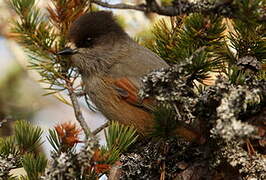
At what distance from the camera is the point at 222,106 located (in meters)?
2.04

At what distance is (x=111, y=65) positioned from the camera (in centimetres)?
385

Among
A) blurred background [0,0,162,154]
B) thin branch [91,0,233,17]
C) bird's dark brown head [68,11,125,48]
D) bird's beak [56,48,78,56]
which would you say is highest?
thin branch [91,0,233,17]

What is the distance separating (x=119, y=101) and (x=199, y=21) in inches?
38.5

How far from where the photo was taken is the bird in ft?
11.4

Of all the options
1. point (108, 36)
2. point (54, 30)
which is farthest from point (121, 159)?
point (108, 36)

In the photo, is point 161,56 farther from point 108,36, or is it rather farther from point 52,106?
point 52,106

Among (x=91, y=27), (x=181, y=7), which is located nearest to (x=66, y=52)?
(x=91, y=27)

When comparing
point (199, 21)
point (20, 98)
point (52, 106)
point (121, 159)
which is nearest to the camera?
point (121, 159)

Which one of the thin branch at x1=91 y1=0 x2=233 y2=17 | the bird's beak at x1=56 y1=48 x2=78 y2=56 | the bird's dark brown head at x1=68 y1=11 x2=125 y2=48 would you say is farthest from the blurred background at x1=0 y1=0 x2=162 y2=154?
the thin branch at x1=91 y1=0 x2=233 y2=17

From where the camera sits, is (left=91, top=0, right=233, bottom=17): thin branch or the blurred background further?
the blurred background

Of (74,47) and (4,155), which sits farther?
(74,47)

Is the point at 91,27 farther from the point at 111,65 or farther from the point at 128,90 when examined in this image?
the point at 128,90

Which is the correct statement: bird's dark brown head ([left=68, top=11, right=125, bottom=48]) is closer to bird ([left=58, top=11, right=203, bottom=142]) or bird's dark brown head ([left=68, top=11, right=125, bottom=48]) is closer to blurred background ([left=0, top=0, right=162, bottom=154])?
bird ([left=58, top=11, right=203, bottom=142])

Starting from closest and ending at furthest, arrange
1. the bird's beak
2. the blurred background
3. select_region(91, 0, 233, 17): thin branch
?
select_region(91, 0, 233, 17): thin branch
the bird's beak
the blurred background
